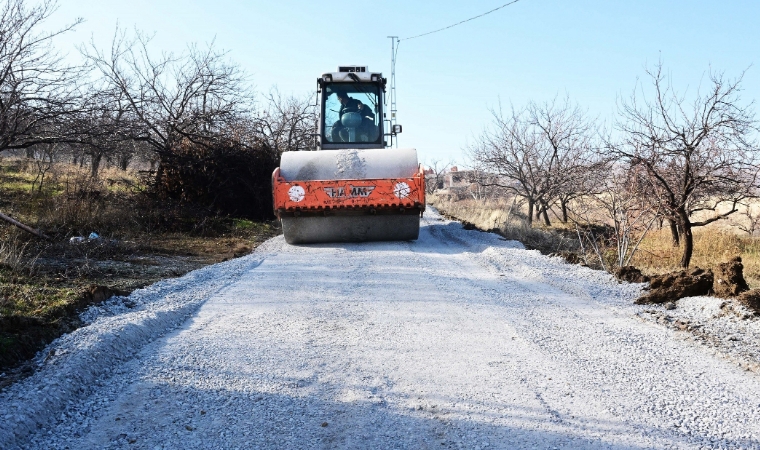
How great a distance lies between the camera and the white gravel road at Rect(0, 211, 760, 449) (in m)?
2.91

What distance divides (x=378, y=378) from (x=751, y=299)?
3424 mm

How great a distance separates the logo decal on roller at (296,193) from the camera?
10141mm

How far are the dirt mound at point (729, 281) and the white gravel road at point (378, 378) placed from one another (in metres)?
0.79

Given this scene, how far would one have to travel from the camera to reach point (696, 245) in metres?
14.4

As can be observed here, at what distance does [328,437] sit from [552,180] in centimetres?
1851

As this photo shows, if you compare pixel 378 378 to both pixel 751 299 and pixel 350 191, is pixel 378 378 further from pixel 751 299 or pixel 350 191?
pixel 350 191

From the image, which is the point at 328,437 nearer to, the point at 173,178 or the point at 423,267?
the point at 423,267

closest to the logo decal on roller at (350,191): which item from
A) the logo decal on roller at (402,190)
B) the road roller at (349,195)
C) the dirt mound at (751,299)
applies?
the road roller at (349,195)

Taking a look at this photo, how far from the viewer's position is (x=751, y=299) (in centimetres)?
495

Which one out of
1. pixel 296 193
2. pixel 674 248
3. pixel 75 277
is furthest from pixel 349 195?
pixel 674 248

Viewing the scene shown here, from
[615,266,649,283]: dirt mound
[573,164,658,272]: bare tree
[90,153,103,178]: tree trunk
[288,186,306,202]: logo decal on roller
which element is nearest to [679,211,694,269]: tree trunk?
[573,164,658,272]: bare tree

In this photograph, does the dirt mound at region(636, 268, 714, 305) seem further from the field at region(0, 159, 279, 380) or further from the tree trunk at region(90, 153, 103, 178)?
the tree trunk at region(90, 153, 103, 178)

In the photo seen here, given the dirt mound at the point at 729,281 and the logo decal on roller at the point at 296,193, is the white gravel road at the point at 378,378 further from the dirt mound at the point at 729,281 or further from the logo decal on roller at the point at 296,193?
the logo decal on roller at the point at 296,193

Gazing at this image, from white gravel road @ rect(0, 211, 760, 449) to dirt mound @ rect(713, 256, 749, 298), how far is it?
0.79 meters
